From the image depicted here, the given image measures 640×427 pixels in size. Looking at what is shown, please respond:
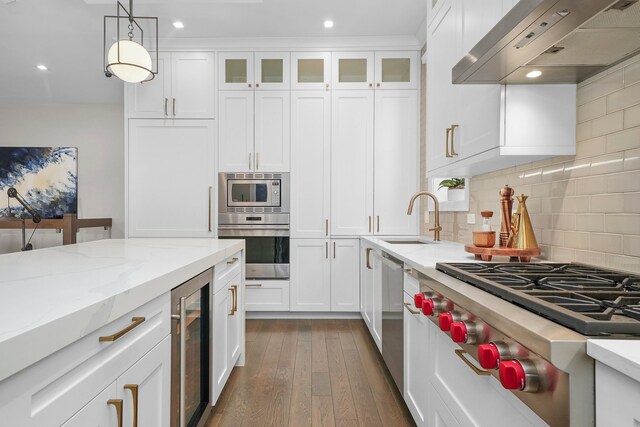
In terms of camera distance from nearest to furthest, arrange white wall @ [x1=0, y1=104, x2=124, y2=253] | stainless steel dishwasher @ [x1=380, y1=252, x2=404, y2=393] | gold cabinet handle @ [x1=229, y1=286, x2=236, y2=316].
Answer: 1. stainless steel dishwasher @ [x1=380, y1=252, x2=404, y2=393]
2. gold cabinet handle @ [x1=229, y1=286, x2=236, y2=316]
3. white wall @ [x1=0, y1=104, x2=124, y2=253]

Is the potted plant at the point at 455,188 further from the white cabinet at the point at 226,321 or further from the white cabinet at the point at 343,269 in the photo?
the white cabinet at the point at 226,321

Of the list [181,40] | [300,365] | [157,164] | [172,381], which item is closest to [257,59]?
[181,40]

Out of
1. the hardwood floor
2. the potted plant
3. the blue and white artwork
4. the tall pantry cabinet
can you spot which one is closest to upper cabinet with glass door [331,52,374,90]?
the tall pantry cabinet

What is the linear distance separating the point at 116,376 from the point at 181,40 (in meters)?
3.55

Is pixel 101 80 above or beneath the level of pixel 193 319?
above

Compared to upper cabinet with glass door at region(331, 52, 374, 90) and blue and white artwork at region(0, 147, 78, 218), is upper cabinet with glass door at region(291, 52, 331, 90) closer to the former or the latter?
upper cabinet with glass door at region(331, 52, 374, 90)

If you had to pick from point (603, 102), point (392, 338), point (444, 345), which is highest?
point (603, 102)

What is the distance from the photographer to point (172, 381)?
122 centimetres

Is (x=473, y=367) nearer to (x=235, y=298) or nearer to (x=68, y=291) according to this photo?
(x=68, y=291)

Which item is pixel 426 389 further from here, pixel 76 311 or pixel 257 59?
pixel 257 59

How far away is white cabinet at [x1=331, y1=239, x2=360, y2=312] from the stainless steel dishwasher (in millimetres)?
1122

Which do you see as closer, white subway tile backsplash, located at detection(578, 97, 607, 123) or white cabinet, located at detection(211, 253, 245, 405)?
white subway tile backsplash, located at detection(578, 97, 607, 123)

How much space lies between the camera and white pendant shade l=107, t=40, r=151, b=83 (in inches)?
86.8

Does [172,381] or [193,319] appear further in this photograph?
[193,319]
